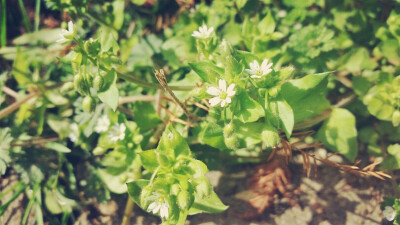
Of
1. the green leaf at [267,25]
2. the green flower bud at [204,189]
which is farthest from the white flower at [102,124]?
the green leaf at [267,25]

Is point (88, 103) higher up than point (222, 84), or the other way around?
point (222, 84)

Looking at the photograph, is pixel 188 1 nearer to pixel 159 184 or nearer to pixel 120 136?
pixel 120 136

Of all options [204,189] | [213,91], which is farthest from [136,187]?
[213,91]

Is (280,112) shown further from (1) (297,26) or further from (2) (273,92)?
(1) (297,26)

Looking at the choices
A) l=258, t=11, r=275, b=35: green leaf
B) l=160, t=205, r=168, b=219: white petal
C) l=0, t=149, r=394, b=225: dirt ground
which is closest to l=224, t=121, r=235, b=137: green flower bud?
l=160, t=205, r=168, b=219: white petal

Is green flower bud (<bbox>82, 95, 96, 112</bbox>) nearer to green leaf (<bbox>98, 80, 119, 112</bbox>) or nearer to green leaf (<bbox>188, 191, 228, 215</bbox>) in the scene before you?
green leaf (<bbox>98, 80, 119, 112</bbox>)

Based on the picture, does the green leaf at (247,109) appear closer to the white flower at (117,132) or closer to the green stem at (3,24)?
the white flower at (117,132)

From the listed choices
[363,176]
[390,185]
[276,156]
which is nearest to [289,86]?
[276,156]
